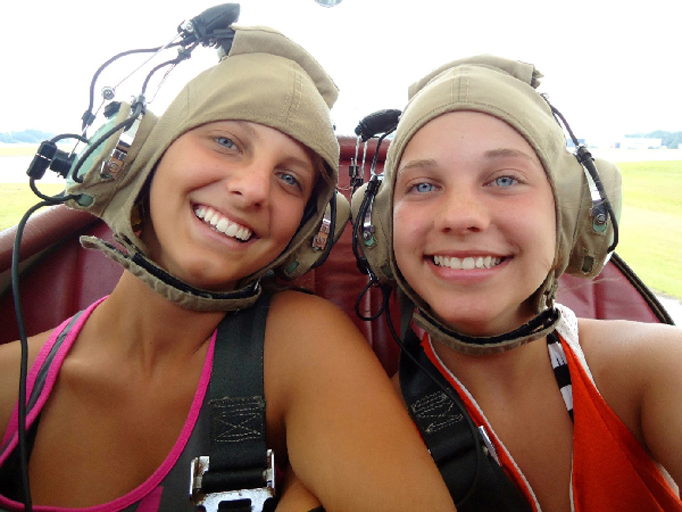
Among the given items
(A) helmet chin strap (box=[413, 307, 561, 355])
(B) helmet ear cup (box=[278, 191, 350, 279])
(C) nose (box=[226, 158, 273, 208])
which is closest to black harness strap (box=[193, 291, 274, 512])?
(B) helmet ear cup (box=[278, 191, 350, 279])

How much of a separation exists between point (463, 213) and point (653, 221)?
9.90ft

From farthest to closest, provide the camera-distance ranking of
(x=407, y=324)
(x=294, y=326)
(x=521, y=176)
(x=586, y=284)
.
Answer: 1. (x=586, y=284)
2. (x=407, y=324)
3. (x=294, y=326)
4. (x=521, y=176)

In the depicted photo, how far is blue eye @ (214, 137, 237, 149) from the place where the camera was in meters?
0.91

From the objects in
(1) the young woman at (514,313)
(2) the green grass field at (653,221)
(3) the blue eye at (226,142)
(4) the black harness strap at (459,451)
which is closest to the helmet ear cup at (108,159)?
(3) the blue eye at (226,142)

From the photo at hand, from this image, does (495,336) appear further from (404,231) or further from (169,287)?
(169,287)

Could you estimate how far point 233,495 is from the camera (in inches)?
32.7

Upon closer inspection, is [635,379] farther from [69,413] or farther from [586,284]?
[69,413]

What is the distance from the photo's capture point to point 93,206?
0.93 meters

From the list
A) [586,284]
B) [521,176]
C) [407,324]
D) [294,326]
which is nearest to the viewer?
[521,176]

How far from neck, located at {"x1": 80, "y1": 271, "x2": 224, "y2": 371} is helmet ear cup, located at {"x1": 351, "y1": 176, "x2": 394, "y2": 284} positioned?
1.26 ft

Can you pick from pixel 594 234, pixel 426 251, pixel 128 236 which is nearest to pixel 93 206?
pixel 128 236

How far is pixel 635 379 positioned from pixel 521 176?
0.48m

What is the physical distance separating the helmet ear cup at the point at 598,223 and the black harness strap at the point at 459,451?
43 cm

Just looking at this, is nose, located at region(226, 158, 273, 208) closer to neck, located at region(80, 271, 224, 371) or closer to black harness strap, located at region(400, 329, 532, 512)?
neck, located at region(80, 271, 224, 371)
